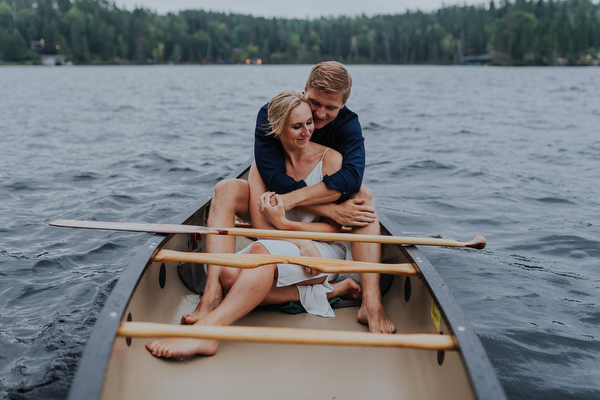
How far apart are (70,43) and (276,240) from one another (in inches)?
4470

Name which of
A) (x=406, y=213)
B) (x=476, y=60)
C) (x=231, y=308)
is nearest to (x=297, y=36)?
(x=476, y=60)

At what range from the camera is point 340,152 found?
3979 millimetres

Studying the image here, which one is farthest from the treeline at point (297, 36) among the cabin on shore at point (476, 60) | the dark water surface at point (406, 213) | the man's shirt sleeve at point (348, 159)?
the man's shirt sleeve at point (348, 159)

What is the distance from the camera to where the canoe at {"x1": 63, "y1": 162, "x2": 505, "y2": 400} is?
2.41 metres

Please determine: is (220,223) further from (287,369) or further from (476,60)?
(476,60)

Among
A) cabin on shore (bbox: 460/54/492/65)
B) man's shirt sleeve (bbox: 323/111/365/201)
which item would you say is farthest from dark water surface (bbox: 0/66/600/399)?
cabin on shore (bbox: 460/54/492/65)

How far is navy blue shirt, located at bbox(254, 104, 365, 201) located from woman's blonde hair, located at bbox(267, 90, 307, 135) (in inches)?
8.6

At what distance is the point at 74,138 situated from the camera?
13.9 m

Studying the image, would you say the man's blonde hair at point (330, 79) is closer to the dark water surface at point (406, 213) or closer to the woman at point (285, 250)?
the woman at point (285, 250)

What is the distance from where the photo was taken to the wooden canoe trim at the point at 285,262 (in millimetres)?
3145

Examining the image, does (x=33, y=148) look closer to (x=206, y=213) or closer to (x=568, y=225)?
(x=206, y=213)

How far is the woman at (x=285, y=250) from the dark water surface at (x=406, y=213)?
3.68 ft

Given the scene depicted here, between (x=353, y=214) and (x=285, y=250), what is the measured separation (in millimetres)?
566

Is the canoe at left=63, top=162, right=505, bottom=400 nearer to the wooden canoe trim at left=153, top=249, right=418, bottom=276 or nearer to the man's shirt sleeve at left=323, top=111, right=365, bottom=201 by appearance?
the wooden canoe trim at left=153, top=249, right=418, bottom=276
